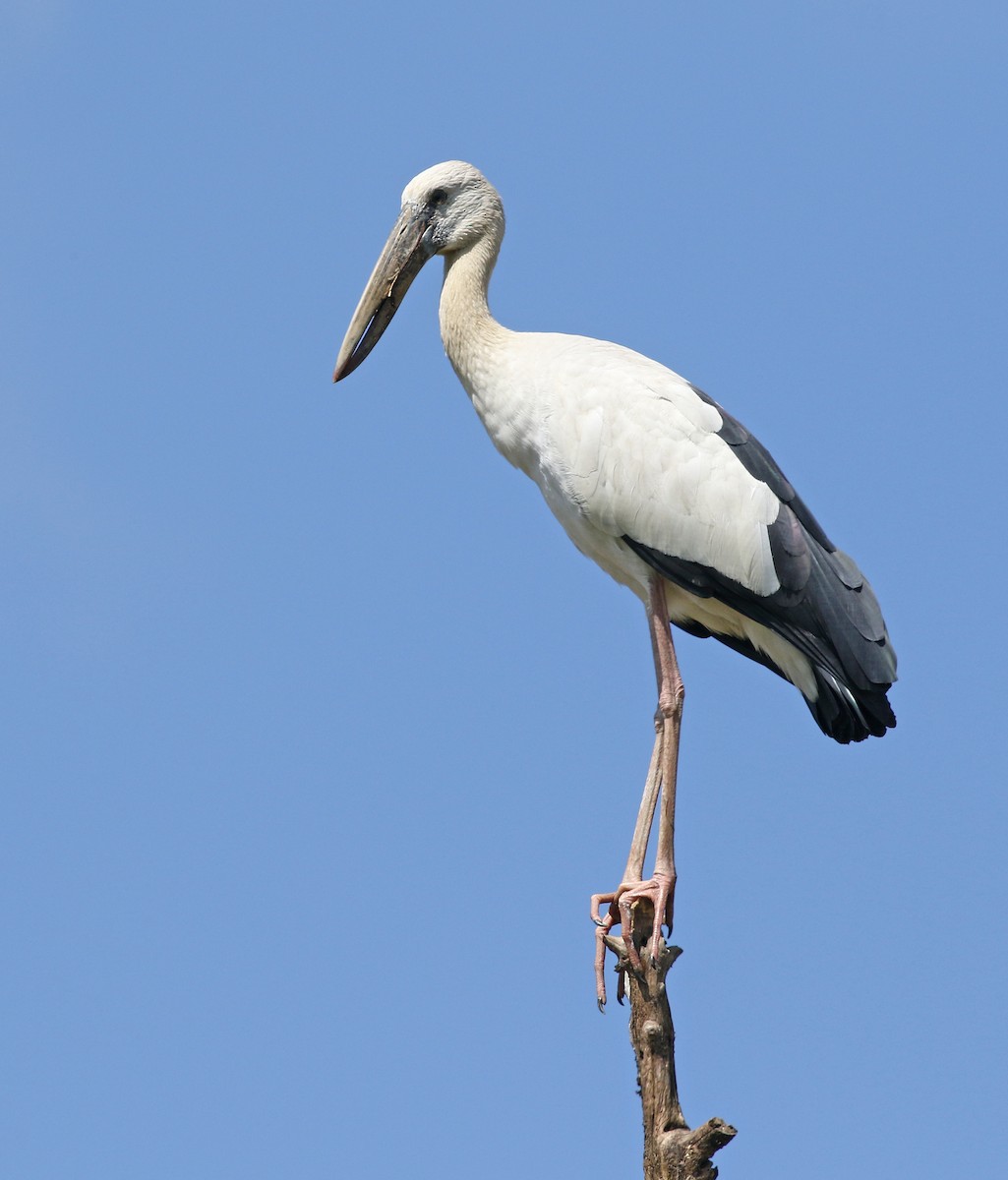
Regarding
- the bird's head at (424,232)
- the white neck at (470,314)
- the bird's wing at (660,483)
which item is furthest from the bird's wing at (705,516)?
the bird's head at (424,232)

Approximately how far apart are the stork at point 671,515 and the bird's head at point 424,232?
2.36 feet

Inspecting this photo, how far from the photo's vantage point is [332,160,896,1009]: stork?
8039 millimetres

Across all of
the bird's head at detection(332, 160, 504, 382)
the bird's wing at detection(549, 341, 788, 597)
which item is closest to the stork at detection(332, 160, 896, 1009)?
the bird's wing at detection(549, 341, 788, 597)

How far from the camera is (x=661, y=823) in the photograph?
783 centimetres

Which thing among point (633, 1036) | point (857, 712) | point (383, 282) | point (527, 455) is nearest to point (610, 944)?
point (633, 1036)

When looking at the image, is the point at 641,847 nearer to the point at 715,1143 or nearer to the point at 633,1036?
the point at 633,1036

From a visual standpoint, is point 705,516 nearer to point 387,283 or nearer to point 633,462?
point 633,462

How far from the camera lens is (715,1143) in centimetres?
649

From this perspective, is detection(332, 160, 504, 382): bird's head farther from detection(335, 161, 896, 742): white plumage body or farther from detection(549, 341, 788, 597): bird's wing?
detection(549, 341, 788, 597): bird's wing

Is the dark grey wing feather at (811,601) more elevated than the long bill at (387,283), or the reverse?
the long bill at (387,283)

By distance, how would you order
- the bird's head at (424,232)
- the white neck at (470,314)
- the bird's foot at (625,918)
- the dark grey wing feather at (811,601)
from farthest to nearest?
the bird's head at (424,232), the white neck at (470,314), the dark grey wing feather at (811,601), the bird's foot at (625,918)

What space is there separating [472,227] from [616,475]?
1.66m

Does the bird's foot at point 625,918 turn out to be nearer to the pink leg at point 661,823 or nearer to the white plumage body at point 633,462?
the pink leg at point 661,823

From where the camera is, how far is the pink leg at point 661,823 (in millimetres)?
7551
